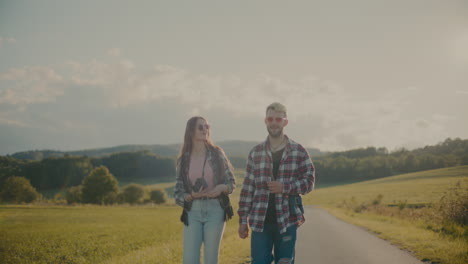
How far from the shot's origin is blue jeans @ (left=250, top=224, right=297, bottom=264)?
14.1ft

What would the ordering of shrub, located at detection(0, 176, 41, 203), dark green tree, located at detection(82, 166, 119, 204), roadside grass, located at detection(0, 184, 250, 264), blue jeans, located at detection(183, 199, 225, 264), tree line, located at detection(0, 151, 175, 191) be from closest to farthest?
blue jeans, located at detection(183, 199, 225, 264)
roadside grass, located at detection(0, 184, 250, 264)
shrub, located at detection(0, 176, 41, 203)
dark green tree, located at detection(82, 166, 119, 204)
tree line, located at detection(0, 151, 175, 191)

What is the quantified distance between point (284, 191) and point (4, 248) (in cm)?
1867

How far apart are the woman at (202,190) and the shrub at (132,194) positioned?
7011 cm

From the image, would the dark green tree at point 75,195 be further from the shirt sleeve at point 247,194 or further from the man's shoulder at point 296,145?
the man's shoulder at point 296,145

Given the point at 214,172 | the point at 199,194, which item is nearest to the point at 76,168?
the point at 214,172

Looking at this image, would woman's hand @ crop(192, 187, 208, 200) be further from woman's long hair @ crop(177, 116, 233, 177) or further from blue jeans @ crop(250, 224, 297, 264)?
blue jeans @ crop(250, 224, 297, 264)

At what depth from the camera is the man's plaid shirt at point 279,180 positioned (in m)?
4.33

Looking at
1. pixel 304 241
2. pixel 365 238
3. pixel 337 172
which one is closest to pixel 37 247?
pixel 304 241

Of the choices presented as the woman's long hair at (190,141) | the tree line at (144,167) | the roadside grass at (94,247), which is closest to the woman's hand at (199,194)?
the woman's long hair at (190,141)

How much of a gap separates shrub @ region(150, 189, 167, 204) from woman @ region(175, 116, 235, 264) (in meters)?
71.3

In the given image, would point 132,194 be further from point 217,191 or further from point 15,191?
point 217,191

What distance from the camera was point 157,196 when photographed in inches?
2918

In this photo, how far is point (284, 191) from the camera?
14.0 ft

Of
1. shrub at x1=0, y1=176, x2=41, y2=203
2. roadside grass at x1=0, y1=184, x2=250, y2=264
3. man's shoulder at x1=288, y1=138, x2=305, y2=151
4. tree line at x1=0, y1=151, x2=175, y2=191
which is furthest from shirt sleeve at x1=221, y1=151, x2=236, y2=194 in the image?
shrub at x1=0, y1=176, x2=41, y2=203
